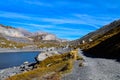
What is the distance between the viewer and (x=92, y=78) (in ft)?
132

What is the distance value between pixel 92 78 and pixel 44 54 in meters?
51.4

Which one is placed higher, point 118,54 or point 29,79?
→ point 118,54

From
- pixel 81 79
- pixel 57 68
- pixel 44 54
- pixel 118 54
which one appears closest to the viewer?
pixel 81 79

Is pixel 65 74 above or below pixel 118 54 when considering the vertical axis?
below

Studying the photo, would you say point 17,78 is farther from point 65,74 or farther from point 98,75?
point 98,75

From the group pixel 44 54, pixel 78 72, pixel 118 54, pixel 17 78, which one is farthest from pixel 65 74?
pixel 44 54

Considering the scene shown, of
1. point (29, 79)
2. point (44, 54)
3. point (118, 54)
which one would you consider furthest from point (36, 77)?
point (44, 54)

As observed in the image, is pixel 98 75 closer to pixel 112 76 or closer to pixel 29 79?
pixel 112 76

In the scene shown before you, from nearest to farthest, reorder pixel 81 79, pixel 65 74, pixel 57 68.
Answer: pixel 81 79
pixel 65 74
pixel 57 68

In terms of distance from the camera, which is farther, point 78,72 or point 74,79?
point 78,72

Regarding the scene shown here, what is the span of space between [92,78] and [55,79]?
5375 mm

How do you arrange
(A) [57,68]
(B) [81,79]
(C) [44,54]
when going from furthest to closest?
(C) [44,54] < (A) [57,68] < (B) [81,79]

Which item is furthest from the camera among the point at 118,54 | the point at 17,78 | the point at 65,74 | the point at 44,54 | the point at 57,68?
the point at 44,54

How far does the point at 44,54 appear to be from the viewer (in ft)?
298
